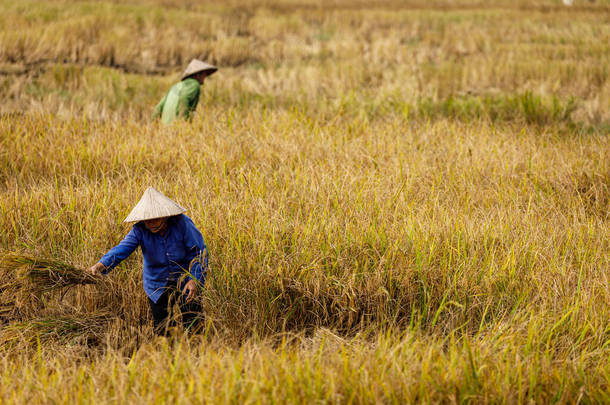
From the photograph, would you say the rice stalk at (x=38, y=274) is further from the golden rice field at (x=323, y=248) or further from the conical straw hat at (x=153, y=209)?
the conical straw hat at (x=153, y=209)

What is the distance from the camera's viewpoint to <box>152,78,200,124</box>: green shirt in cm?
571

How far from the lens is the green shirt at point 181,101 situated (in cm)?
571

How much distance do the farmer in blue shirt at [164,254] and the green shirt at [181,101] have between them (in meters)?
3.06

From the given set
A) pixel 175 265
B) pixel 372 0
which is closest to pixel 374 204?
pixel 175 265

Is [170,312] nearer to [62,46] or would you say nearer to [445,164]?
[445,164]

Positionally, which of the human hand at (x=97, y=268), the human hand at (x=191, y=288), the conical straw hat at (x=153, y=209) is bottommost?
the human hand at (x=191, y=288)

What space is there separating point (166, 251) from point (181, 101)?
3196 millimetres

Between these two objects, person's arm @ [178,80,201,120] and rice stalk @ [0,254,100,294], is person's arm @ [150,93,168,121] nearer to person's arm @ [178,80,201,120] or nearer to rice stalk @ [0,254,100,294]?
person's arm @ [178,80,201,120]

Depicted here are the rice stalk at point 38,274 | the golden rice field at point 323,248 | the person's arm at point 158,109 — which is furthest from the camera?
the person's arm at point 158,109

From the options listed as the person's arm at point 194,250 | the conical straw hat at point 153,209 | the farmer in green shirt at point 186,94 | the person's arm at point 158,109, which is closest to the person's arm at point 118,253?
the conical straw hat at point 153,209

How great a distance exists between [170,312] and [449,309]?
56.6 inches

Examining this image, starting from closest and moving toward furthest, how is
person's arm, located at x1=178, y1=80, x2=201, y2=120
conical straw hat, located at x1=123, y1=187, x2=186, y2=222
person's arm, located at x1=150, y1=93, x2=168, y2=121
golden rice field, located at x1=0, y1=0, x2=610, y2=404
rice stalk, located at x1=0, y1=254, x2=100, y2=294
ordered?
golden rice field, located at x1=0, y1=0, x2=610, y2=404 < conical straw hat, located at x1=123, y1=187, x2=186, y2=222 < rice stalk, located at x1=0, y1=254, x2=100, y2=294 < person's arm, located at x1=178, y1=80, x2=201, y2=120 < person's arm, located at x1=150, y1=93, x2=168, y2=121

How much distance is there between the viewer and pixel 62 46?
10203 mm

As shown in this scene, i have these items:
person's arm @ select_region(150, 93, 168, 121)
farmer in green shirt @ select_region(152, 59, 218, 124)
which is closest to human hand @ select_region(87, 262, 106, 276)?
farmer in green shirt @ select_region(152, 59, 218, 124)
